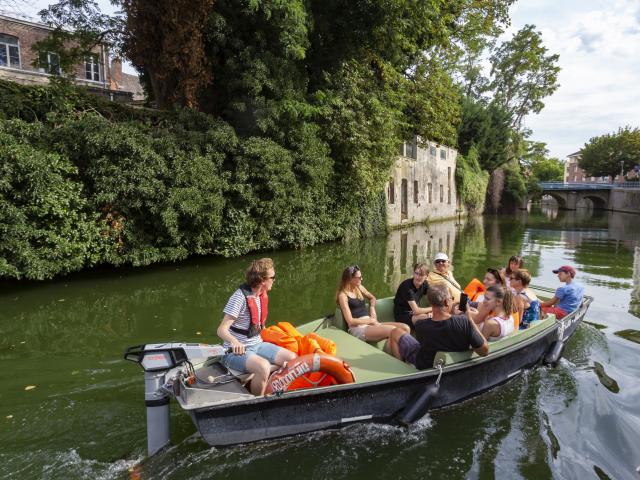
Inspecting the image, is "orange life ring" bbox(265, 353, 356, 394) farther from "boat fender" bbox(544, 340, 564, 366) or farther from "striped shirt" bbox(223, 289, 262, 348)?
"boat fender" bbox(544, 340, 564, 366)

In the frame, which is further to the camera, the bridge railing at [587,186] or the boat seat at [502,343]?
the bridge railing at [587,186]

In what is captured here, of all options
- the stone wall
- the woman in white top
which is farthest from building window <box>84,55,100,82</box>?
the stone wall

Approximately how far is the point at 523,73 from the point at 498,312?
41.3 m

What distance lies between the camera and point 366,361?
15.4 feet

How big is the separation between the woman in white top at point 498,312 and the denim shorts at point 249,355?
260 cm

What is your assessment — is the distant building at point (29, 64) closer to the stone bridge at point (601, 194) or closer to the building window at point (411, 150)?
the building window at point (411, 150)

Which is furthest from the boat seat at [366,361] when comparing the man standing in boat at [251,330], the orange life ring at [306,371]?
the man standing in boat at [251,330]

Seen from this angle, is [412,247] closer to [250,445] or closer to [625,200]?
[250,445]

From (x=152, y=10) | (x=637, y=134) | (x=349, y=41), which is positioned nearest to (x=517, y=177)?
(x=637, y=134)

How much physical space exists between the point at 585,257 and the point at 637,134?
2064 inches

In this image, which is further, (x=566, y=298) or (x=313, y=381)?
(x=566, y=298)

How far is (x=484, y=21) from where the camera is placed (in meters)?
19.2

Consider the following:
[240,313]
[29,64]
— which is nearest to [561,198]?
[29,64]

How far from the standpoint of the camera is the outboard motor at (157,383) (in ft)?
12.0
